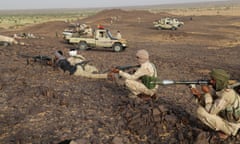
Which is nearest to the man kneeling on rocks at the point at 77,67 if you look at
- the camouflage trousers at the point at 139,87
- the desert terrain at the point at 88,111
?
the desert terrain at the point at 88,111

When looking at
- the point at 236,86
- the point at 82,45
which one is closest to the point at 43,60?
the point at 82,45

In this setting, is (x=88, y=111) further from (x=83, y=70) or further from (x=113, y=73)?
(x=83, y=70)

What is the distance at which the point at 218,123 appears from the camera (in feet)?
20.3

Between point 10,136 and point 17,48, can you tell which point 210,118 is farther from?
point 17,48

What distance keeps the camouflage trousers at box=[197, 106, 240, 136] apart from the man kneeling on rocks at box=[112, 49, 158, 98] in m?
2.21

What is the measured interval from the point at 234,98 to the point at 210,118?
1.98 ft


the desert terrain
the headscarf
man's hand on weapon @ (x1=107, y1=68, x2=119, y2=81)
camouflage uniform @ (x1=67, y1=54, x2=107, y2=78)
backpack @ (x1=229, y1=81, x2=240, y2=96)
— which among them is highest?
the headscarf

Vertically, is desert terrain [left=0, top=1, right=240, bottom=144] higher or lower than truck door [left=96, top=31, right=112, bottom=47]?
lower

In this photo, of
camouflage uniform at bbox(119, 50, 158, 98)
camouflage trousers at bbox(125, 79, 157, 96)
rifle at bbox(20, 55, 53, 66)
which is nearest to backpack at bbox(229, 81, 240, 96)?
camouflage uniform at bbox(119, 50, 158, 98)

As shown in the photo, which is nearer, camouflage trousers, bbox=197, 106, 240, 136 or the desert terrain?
camouflage trousers, bbox=197, 106, 240, 136

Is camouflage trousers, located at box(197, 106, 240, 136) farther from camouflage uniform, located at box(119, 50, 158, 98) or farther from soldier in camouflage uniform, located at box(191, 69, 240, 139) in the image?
camouflage uniform, located at box(119, 50, 158, 98)

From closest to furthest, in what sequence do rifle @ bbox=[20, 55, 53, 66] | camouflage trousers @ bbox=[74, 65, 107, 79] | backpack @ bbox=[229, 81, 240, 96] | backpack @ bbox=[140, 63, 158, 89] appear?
backpack @ bbox=[229, 81, 240, 96] < backpack @ bbox=[140, 63, 158, 89] < camouflage trousers @ bbox=[74, 65, 107, 79] < rifle @ bbox=[20, 55, 53, 66]

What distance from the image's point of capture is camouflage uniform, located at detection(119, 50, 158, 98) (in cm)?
809

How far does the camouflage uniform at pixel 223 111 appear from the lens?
589cm
